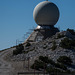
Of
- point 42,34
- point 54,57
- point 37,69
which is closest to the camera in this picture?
point 37,69

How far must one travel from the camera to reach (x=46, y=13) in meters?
66.9

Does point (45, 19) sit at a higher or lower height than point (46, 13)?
lower

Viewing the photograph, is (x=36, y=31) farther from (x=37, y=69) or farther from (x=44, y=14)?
(x=37, y=69)

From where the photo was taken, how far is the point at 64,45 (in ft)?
134

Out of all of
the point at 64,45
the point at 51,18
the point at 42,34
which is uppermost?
the point at 51,18

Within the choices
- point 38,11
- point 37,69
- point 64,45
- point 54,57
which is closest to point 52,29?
point 38,11

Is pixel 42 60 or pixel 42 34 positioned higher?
pixel 42 34

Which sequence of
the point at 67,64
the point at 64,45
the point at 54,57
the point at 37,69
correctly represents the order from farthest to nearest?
the point at 64,45, the point at 54,57, the point at 67,64, the point at 37,69

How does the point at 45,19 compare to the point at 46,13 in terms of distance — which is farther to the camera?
the point at 45,19

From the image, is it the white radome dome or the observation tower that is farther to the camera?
the white radome dome

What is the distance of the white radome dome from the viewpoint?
67.1 metres

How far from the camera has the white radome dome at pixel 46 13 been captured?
67.1m

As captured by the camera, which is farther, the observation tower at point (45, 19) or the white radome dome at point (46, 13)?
the white radome dome at point (46, 13)

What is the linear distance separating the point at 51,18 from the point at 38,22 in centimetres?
409
